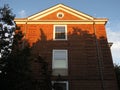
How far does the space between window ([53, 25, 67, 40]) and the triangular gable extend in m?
0.98

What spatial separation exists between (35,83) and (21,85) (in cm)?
68

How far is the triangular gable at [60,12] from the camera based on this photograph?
18.5m

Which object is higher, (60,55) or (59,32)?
(59,32)

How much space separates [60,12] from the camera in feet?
62.4

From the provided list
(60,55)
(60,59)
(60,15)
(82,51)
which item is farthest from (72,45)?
(60,15)

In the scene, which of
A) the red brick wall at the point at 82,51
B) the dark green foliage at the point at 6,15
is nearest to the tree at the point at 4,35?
the dark green foliage at the point at 6,15

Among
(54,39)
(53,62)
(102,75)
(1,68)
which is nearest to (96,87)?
(102,75)

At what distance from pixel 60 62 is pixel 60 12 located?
5.46 meters

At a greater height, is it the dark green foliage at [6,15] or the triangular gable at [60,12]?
the triangular gable at [60,12]

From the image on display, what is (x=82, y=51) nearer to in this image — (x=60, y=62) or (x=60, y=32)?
(x=60, y=62)

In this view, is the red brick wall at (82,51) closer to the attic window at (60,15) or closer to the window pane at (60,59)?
the window pane at (60,59)

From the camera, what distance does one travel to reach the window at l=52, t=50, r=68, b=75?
15547 millimetres

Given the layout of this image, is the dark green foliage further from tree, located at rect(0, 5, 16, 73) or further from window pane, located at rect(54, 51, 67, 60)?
window pane, located at rect(54, 51, 67, 60)

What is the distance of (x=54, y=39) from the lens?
1720 cm
